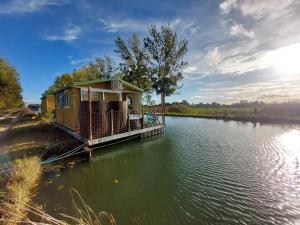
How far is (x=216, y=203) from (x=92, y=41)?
15.4 m

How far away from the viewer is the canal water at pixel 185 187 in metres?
4.63

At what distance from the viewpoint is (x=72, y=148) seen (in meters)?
9.20

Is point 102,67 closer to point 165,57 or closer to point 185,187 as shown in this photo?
point 165,57

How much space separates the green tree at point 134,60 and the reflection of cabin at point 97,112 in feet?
30.2

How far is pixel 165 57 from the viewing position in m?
24.1

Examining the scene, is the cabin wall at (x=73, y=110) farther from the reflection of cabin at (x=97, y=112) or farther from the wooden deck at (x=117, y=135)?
the wooden deck at (x=117, y=135)

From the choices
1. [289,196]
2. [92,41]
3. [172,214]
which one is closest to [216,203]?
[172,214]

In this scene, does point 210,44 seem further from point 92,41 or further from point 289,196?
point 289,196

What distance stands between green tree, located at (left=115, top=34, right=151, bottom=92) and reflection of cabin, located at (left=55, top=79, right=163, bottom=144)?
9220 millimetres

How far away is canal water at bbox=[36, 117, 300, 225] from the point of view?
463 cm

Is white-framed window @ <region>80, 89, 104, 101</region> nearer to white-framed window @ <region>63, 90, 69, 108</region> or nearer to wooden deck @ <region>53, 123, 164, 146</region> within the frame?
white-framed window @ <region>63, 90, 69, 108</region>

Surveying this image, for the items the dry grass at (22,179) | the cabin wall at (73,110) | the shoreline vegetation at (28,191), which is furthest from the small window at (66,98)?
the dry grass at (22,179)

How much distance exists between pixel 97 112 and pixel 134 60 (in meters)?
18.6

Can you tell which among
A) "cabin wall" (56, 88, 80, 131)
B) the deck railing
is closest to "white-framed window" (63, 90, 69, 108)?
"cabin wall" (56, 88, 80, 131)
